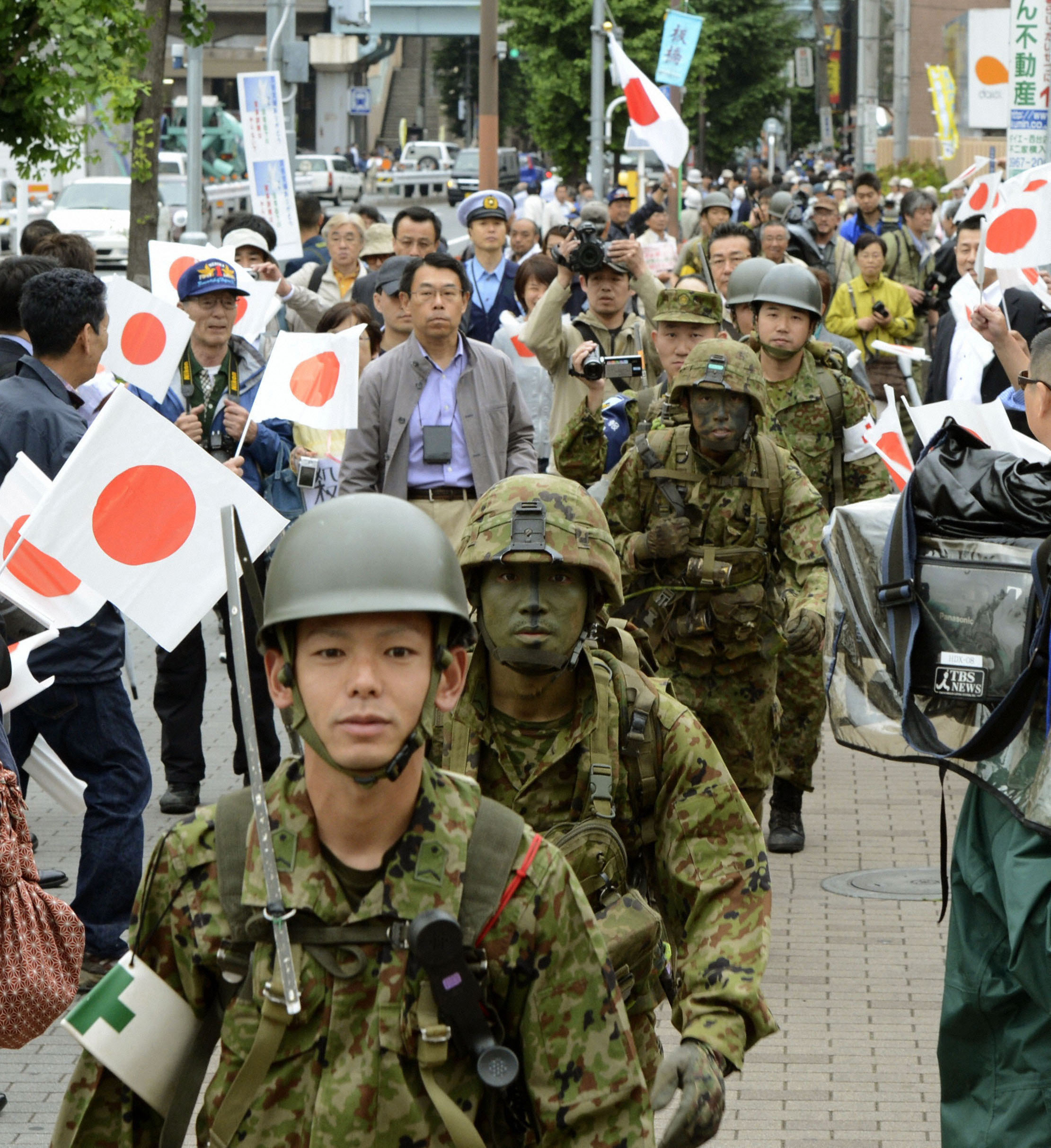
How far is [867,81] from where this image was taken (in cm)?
3550

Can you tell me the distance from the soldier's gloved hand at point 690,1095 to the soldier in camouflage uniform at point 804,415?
481cm

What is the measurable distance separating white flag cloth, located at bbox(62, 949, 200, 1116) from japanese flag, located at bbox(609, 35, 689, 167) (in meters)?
15.8

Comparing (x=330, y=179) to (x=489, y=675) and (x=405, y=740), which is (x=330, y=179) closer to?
(x=489, y=675)

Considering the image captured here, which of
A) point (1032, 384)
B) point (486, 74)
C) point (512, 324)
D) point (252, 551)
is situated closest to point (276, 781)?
point (1032, 384)

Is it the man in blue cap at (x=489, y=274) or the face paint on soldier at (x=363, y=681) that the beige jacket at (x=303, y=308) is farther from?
the face paint on soldier at (x=363, y=681)

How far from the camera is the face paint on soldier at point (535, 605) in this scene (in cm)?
364

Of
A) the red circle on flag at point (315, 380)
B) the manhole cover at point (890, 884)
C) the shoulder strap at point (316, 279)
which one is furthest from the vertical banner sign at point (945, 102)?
the manhole cover at point (890, 884)

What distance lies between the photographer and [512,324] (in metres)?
10.8

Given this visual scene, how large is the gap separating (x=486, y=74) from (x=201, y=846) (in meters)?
25.3

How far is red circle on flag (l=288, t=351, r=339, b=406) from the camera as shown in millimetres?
7930

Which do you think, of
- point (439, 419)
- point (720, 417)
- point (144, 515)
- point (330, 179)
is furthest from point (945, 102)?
point (144, 515)

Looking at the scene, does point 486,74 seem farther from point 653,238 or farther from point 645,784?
point 645,784

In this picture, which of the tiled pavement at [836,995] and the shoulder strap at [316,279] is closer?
the tiled pavement at [836,995]

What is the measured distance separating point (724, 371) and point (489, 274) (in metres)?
7.35
